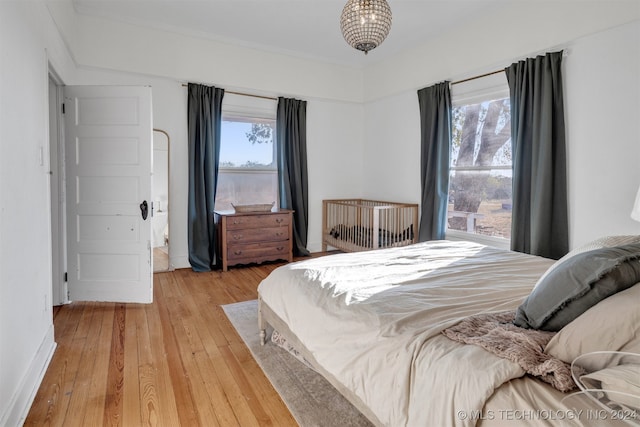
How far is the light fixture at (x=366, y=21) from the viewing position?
244 cm

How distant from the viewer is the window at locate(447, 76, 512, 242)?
12.1ft

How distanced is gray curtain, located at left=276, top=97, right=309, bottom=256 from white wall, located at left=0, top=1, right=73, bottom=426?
280 centimetres

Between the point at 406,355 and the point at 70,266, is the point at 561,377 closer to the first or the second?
the point at 406,355

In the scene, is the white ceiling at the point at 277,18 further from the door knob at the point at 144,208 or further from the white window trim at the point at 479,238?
the white window trim at the point at 479,238

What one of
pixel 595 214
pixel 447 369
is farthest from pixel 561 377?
pixel 595 214

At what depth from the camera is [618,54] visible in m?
2.70

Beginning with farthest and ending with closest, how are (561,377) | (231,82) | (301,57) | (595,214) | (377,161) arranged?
(377,161) → (301,57) → (231,82) → (595,214) → (561,377)

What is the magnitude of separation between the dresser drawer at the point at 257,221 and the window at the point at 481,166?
203cm

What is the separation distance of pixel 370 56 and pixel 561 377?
4.70 metres

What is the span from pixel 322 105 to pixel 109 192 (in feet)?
10.3

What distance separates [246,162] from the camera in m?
4.84

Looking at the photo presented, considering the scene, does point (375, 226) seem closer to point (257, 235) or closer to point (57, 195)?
point (257, 235)

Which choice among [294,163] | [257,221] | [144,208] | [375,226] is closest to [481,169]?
[375,226]

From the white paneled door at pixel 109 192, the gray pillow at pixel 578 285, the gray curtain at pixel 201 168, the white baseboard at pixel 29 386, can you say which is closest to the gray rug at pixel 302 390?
the gray pillow at pixel 578 285
